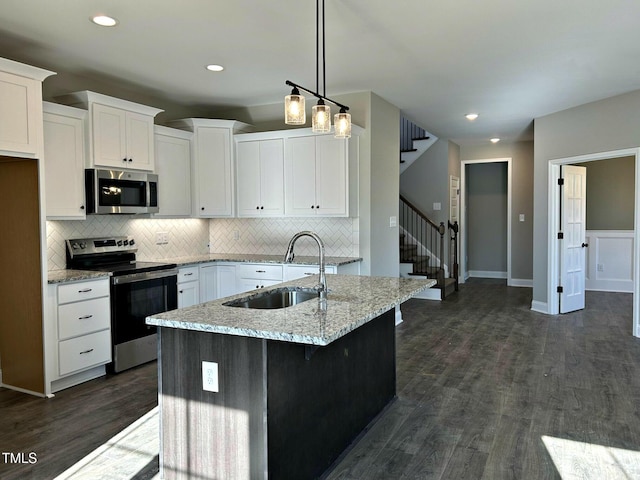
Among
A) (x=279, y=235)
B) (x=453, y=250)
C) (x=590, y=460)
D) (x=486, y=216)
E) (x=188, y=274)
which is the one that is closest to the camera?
(x=590, y=460)

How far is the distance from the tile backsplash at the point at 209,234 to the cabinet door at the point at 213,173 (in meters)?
0.43

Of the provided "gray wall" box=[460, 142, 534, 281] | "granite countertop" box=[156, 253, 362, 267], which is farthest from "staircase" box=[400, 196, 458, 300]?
"granite countertop" box=[156, 253, 362, 267]

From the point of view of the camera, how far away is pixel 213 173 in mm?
5500

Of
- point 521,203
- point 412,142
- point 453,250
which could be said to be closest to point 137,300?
point 412,142

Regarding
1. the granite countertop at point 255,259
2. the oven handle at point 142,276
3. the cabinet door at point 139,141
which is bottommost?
the oven handle at point 142,276

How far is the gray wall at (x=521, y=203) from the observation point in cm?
867

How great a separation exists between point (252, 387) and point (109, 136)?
313cm

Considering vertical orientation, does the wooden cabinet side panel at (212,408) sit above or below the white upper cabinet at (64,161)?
below

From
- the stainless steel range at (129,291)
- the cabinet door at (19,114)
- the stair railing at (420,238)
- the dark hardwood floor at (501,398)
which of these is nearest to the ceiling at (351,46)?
the cabinet door at (19,114)

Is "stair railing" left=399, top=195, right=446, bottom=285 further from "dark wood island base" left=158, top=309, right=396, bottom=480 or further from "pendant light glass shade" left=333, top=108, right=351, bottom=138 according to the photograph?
"dark wood island base" left=158, top=309, right=396, bottom=480

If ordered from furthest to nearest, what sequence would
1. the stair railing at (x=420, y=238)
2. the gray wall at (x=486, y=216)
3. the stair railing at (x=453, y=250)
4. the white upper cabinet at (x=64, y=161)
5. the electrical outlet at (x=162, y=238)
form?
the gray wall at (x=486, y=216)
the stair railing at (x=453, y=250)
the stair railing at (x=420, y=238)
the electrical outlet at (x=162, y=238)
the white upper cabinet at (x=64, y=161)

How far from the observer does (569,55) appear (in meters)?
4.02

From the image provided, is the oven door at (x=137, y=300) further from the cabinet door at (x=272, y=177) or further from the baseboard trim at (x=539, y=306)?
the baseboard trim at (x=539, y=306)

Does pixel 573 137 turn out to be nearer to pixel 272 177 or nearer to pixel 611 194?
pixel 611 194
